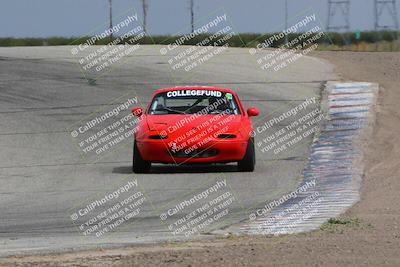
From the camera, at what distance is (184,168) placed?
16734 mm

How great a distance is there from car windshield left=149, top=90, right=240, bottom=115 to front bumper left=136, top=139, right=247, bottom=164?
0.75m

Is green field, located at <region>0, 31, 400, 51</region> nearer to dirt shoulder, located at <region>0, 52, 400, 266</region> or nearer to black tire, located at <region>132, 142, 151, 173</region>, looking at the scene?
black tire, located at <region>132, 142, 151, 173</region>

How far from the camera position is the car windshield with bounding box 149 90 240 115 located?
54.4ft

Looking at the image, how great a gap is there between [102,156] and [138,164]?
259cm

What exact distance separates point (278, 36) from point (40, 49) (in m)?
14.1

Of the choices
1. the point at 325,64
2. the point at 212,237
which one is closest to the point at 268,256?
the point at 212,237
